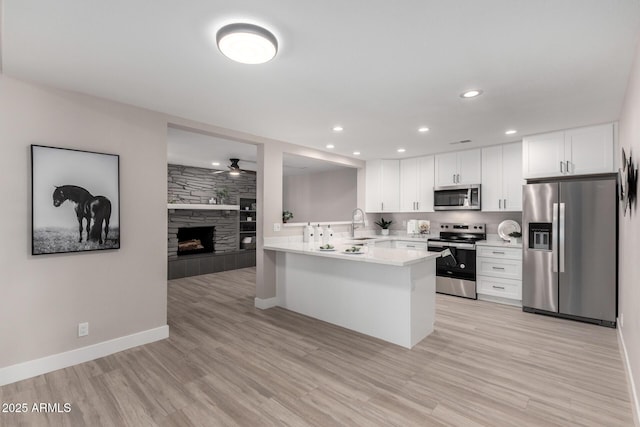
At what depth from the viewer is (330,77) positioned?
2395mm

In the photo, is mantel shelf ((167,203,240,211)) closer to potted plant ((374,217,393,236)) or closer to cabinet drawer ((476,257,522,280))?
potted plant ((374,217,393,236))

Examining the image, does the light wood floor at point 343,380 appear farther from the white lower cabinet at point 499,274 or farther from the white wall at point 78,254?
the white lower cabinet at point 499,274

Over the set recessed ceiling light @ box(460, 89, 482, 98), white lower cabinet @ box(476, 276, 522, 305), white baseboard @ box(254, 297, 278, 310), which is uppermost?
recessed ceiling light @ box(460, 89, 482, 98)

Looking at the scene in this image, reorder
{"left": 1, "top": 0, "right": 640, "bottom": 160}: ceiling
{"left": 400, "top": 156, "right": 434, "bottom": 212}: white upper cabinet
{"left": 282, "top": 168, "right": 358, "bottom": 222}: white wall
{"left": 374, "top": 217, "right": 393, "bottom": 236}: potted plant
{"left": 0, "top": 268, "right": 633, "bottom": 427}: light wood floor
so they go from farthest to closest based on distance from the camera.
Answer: {"left": 282, "top": 168, "right": 358, "bottom": 222}: white wall < {"left": 374, "top": 217, "right": 393, "bottom": 236}: potted plant < {"left": 400, "top": 156, "right": 434, "bottom": 212}: white upper cabinet < {"left": 0, "top": 268, "right": 633, "bottom": 427}: light wood floor < {"left": 1, "top": 0, "right": 640, "bottom": 160}: ceiling

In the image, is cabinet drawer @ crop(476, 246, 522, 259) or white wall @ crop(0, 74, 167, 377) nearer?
white wall @ crop(0, 74, 167, 377)

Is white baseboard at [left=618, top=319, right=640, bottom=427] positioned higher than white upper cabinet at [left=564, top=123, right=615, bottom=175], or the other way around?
white upper cabinet at [left=564, top=123, right=615, bottom=175]

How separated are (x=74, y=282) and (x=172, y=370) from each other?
118 cm

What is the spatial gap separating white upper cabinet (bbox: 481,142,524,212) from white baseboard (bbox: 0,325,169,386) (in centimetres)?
484

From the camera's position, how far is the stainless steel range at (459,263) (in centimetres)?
473

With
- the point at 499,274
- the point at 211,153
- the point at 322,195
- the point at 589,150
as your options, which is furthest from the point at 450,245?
the point at 211,153

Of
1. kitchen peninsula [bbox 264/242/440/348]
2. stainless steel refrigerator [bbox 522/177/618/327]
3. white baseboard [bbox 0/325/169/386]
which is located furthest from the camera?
stainless steel refrigerator [bbox 522/177/618/327]

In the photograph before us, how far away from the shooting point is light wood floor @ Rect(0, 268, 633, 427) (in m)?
2.02

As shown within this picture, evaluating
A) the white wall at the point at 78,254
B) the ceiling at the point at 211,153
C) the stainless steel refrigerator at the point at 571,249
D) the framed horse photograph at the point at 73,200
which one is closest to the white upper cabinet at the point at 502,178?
the stainless steel refrigerator at the point at 571,249

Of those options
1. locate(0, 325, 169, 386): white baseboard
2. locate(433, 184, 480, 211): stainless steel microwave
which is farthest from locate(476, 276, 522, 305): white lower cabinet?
locate(0, 325, 169, 386): white baseboard
